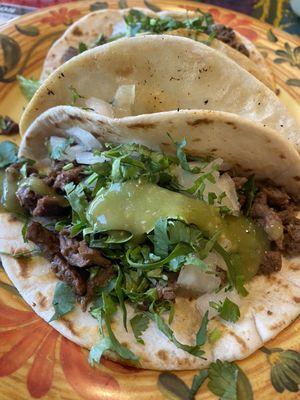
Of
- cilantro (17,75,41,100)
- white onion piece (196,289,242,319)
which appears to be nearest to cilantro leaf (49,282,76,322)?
white onion piece (196,289,242,319)

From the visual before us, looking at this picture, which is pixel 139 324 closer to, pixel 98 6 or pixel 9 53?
pixel 9 53

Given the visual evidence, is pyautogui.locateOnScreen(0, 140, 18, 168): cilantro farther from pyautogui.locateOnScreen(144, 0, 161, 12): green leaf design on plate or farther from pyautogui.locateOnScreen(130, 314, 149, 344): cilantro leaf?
pyautogui.locateOnScreen(144, 0, 161, 12): green leaf design on plate

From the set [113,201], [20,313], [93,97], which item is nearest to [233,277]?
[113,201]

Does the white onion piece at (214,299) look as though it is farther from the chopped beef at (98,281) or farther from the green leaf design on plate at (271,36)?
the green leaf design on plate at (271,36)

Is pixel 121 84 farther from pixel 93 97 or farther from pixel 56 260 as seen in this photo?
pixel 56 260

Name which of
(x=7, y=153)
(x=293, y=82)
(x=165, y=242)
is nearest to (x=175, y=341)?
(x=165, y=242)

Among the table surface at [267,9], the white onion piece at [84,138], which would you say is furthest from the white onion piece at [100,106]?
the table surface at [267,9]

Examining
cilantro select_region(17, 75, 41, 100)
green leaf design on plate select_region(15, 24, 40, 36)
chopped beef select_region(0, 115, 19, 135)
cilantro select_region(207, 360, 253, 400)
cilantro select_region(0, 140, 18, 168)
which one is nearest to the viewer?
cilantro select_region(207, 360, 253, 400)
